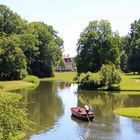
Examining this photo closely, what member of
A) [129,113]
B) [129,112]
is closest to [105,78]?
[129,112]

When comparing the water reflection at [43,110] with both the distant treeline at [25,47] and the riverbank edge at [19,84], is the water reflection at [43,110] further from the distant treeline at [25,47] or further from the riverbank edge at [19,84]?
the distant treeline at [25,47]

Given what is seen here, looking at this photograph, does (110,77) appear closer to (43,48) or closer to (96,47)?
(96,47)

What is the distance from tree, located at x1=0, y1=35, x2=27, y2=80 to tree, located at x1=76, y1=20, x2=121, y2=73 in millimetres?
15709

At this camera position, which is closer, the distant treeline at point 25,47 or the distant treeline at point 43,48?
the distant treeline at point 25,47

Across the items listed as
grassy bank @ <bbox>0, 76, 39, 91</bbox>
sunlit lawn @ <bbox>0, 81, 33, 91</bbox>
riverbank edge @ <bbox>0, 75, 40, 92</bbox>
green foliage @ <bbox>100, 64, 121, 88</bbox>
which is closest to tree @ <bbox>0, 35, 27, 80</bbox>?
riverbank edge @ <bbox>0, 75, 40, 92</bbox>

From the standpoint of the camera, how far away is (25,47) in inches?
4756

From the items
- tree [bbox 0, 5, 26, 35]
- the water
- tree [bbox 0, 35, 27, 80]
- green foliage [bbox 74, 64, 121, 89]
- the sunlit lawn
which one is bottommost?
the water

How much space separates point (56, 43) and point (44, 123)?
105m

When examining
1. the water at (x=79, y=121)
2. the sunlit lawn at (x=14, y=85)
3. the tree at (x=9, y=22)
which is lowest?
the water at (x=79, y=121)

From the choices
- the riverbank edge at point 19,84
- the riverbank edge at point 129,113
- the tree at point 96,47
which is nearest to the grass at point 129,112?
the riverbank edge at point 129,113

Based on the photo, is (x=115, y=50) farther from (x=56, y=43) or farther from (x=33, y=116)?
(x=33, y=116)

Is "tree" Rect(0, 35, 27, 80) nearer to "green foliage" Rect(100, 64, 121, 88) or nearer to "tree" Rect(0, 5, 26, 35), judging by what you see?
"tree" Rect(0, 5, 26, 35)

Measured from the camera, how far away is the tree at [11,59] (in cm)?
10431

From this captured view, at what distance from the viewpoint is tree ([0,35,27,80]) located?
10431 cm
